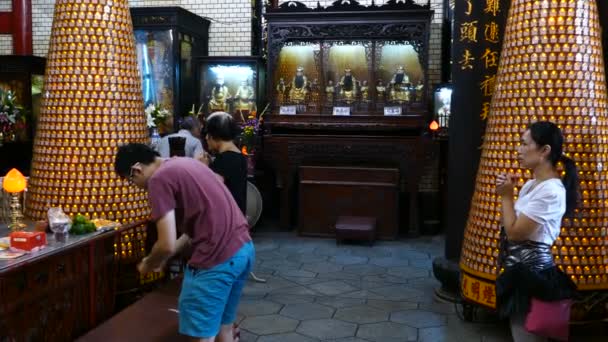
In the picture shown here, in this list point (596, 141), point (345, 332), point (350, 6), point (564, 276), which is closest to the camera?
point (564, 276)

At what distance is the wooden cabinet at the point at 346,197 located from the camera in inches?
311

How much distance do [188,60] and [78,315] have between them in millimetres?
5972

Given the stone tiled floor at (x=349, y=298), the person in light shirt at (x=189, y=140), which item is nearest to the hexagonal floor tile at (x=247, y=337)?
the stone tiled floor at (x=349, y=298)

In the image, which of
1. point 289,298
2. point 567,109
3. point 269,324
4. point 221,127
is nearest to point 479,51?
point 567,109

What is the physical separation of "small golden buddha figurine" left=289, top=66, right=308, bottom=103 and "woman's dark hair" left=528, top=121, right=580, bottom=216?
608 cm

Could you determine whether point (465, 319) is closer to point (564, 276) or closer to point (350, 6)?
point (564, 276)

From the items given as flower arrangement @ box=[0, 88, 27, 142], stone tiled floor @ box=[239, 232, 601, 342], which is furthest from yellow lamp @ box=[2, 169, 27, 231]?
flower arrangement @ box=[0, 88, 27, 142]

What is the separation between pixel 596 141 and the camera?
4.08 metres

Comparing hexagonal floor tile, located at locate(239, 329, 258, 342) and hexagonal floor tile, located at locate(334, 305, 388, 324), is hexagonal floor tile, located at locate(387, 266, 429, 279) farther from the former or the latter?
hexagonal floor tile, located at locate(239, 329, 258, 342)

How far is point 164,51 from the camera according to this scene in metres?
8.66

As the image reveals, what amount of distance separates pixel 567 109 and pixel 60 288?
343 centimetres

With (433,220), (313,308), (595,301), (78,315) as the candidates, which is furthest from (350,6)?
(78,315)

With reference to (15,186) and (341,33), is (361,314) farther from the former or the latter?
(341,33)

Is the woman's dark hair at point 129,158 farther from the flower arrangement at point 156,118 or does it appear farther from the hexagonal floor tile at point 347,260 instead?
the hexagonal floor tile at point 347,260
